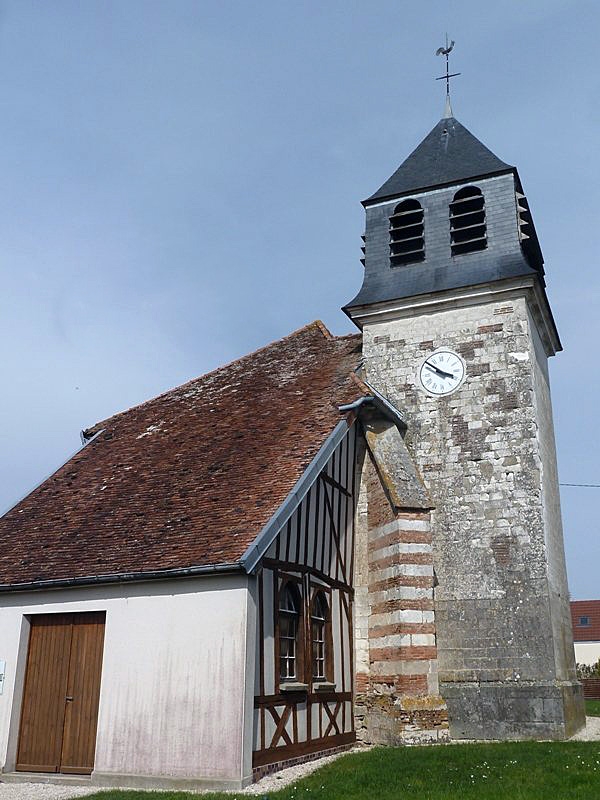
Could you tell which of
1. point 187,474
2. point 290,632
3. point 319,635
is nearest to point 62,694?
point 290,632

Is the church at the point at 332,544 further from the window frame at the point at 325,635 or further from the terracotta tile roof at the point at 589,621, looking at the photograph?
the terracotta tile roof at the point at 589,621

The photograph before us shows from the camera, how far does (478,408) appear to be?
38.8 ft

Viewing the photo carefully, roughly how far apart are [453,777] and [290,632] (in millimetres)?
2584

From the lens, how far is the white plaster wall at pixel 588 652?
37.5 meters

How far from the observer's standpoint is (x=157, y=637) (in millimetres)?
7992

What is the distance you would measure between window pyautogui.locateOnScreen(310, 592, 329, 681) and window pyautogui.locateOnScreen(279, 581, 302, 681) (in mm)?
391

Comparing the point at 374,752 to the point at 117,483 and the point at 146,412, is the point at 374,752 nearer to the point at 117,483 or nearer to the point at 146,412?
the point at 117,483

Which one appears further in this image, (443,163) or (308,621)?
(443,163)

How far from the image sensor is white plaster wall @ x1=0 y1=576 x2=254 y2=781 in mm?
7371

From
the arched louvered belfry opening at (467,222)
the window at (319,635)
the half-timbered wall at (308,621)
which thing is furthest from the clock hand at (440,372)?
the window at (319,635)

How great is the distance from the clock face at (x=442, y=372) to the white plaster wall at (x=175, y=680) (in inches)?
229

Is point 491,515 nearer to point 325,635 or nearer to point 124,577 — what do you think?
point 325,635

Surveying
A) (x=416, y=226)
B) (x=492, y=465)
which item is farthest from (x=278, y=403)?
(x=416, y=226)

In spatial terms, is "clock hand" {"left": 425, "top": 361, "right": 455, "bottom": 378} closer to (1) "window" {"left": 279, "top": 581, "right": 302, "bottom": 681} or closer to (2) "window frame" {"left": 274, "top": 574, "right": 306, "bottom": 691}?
(2) "window frame" {"left": 274, "top": 574, "right": 306, "bottom": 691}
